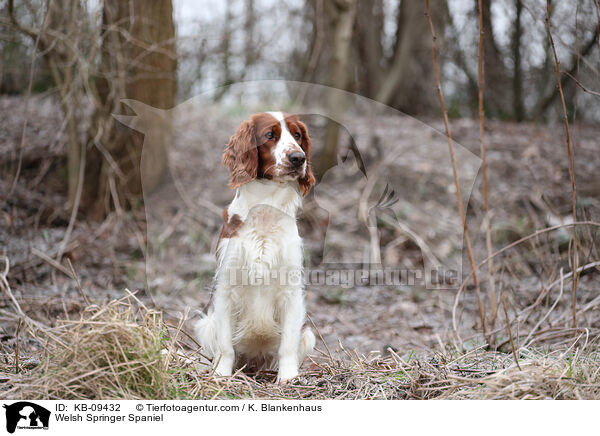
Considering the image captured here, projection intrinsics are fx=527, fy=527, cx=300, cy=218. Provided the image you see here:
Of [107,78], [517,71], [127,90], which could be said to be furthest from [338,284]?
[517,71]

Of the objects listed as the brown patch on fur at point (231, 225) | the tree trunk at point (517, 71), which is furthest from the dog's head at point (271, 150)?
the tree trunk at point (517, 71)

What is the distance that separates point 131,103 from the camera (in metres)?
4.62

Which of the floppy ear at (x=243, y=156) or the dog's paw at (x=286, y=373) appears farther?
the dog's paw at (x=286, y=373)

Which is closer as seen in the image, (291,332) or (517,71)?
(291,332)

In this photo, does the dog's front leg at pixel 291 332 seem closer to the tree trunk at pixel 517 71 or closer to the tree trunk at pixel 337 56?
the tree trunk at pixel 337 56

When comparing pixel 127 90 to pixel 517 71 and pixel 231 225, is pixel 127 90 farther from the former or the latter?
pixel 517 71

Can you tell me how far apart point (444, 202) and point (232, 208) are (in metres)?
4.15

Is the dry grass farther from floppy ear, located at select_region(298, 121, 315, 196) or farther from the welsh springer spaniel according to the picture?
floppy ear, located at select_region(298, 121, 315, 196)

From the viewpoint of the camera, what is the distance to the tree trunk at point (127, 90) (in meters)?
4.34

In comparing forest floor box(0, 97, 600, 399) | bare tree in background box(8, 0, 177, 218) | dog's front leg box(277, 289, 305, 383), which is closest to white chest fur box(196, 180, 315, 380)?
dog's front leg box(277, 289, 305, 383)
